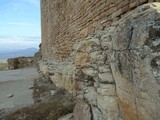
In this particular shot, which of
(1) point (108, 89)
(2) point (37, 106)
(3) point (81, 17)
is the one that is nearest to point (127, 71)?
(1) point (108, 89)

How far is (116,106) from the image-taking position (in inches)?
141

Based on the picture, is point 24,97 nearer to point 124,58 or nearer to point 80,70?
point 80,70

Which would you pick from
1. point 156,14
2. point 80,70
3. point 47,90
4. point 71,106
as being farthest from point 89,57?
point 47,90

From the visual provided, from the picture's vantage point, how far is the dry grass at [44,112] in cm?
533

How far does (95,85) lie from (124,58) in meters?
1.30

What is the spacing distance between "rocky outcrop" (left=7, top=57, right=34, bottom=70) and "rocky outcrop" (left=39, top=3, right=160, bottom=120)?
19181 mm

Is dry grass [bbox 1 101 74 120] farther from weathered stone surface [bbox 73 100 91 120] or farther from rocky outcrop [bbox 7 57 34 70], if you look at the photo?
rocky outcrop [bbox 7 57 34 70]

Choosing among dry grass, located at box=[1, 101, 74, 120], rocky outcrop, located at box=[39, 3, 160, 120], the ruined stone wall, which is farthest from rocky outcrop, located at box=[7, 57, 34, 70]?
rocky outcrop, located at box=[39, 3, 160, 120]

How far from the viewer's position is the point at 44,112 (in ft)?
18.4

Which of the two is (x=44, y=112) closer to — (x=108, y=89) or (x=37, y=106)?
(x=37, y=106)

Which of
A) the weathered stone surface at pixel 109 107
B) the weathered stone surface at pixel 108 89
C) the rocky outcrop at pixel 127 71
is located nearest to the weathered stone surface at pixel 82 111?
the rocky outcrop at pixel 127 71

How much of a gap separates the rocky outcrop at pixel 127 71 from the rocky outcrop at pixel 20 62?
19181mm

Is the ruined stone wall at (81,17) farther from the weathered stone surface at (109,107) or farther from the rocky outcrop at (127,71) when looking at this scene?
the weathered stone surface at (109,107)

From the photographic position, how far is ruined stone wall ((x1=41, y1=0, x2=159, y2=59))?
14.6 feet
